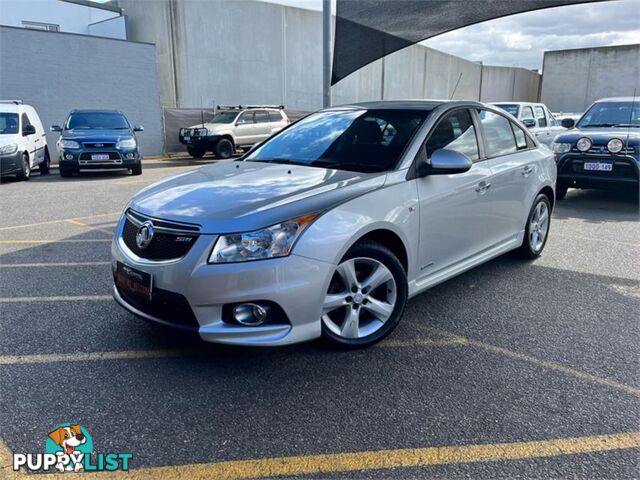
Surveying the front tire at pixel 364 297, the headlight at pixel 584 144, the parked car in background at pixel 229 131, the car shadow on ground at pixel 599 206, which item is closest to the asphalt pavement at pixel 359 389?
the front tire at pixel 364 297

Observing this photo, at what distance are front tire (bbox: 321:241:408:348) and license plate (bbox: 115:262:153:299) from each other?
1.05 m

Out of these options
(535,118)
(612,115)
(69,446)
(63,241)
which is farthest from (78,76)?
(69,446)

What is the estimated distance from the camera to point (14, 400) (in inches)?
108

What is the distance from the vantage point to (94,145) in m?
12.0

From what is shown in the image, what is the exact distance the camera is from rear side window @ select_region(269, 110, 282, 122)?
18.5 metres

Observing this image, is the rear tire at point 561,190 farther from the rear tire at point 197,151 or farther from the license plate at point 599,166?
the rear tire at point 197,151

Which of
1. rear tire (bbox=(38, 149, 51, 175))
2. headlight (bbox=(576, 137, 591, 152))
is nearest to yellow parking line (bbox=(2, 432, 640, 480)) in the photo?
headlight (bbox=(576, 137, 591, 152))

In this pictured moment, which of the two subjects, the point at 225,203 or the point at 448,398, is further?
the point at 225,203

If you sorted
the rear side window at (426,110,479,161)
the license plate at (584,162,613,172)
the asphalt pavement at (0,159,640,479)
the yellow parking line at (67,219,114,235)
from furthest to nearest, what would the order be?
the license plate at (584,162,613,172) < the yellow parking line at (67,219,114,235) < the rear side window at (426,110,479,161) < the asphalt pavement at (0,159,640,479)

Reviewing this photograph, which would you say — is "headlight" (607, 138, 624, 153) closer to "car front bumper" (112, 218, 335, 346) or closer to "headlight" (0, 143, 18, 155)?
"car front bumper" (112, 218, 335, 346)

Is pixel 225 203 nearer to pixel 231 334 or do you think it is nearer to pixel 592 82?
pixel 231 334

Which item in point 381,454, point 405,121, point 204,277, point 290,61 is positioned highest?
point 290,61

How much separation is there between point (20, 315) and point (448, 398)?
3204 mm

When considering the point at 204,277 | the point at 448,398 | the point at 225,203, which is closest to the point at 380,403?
the point at 448,398
